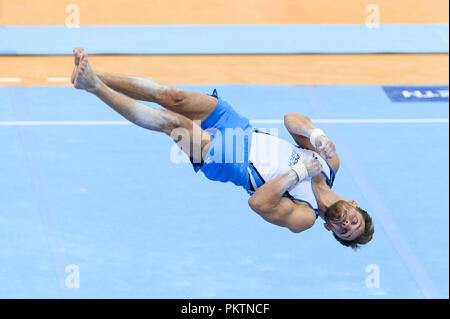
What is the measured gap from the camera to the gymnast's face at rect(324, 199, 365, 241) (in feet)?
21.2

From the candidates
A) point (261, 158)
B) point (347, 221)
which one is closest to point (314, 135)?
point (261, 158)

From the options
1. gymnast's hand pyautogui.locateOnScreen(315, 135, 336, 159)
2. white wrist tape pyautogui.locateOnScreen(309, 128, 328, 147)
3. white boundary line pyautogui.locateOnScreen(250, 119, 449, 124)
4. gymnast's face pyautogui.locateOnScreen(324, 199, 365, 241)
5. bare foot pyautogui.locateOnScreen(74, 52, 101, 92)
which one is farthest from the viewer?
white boundary line pyautogui.locateOnScreen(250, 119, 449, 124)

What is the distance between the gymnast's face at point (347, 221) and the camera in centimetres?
647

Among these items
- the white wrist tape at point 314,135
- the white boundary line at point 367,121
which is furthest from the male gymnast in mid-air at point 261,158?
the white boundary line at point 367,121

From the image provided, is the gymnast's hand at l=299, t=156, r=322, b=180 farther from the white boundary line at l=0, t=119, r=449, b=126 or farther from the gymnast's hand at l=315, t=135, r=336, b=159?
the white boundary line at l=0, t=119, r=449, b=126

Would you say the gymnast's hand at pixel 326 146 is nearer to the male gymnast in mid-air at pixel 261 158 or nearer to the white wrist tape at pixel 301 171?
the male gymnast in mid-air at pixel 261 158

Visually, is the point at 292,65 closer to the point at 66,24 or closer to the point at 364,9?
the point at 364,9

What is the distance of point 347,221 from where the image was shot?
647cm

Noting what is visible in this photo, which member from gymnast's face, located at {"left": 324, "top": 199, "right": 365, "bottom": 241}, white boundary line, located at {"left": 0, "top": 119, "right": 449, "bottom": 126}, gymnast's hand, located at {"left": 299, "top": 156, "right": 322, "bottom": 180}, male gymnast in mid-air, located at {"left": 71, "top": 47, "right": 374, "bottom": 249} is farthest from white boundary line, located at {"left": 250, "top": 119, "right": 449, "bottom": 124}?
gymnast's hand, located at {"left": 299, "top": 156, "right": 322, "bottom": 180}

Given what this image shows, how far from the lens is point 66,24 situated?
466 inches

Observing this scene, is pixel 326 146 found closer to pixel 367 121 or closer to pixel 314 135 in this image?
pixel 314 135

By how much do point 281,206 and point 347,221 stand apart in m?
0.56

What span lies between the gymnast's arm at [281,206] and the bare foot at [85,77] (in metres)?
1.47

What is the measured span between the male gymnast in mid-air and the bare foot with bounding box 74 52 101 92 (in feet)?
0.95
